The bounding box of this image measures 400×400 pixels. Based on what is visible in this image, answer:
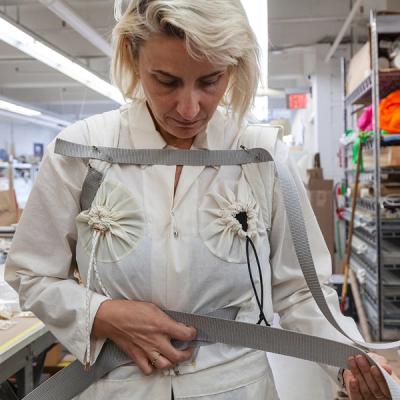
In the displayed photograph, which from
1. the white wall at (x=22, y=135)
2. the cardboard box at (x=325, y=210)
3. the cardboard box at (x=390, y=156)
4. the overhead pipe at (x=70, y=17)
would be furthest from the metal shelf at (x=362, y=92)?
the white wall at (x=22, y=135)

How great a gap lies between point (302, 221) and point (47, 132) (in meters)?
18.2

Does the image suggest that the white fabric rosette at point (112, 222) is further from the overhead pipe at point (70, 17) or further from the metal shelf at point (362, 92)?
the overhead pipe at point (70, 17)

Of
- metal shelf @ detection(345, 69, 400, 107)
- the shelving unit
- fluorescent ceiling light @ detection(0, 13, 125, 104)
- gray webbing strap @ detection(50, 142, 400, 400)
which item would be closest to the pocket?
gray webbing strap @ detection(50, 142, 400, 400)

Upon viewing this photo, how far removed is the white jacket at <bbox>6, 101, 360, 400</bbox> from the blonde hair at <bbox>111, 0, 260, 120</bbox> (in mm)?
159

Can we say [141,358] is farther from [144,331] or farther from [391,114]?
[391,114]

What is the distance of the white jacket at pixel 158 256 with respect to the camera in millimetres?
931

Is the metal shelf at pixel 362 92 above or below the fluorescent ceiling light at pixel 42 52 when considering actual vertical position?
below

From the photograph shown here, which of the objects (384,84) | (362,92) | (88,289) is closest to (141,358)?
(88,289)

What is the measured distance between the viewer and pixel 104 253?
0.94 m

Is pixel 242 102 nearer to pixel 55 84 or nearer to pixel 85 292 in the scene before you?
pixel 85 292

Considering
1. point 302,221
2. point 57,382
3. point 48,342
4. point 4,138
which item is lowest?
point 48,342

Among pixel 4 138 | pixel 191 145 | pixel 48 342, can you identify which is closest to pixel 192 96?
pixel 191 145

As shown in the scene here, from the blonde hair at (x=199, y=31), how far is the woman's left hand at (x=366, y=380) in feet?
1.90

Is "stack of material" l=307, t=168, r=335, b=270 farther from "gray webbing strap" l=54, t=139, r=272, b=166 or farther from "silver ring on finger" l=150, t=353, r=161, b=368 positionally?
"silver ring on finger" l=150, t=353, r=161, b=368
